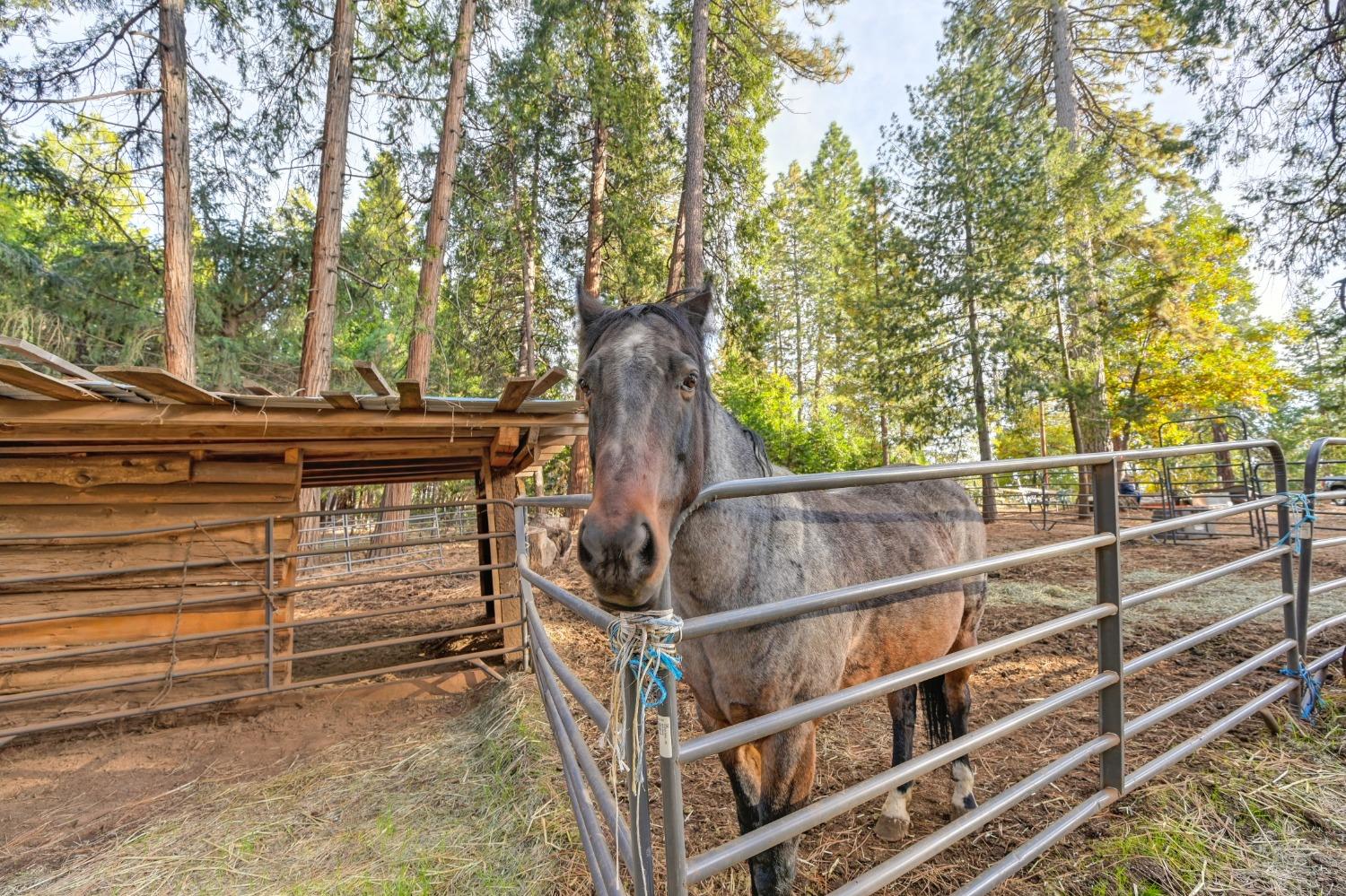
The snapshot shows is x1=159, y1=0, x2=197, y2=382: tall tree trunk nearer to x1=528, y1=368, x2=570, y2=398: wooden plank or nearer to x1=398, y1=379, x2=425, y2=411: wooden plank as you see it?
x1=398, y1=379, x2=425, y2=411: wooden plank

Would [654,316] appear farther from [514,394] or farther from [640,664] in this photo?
[514,394]

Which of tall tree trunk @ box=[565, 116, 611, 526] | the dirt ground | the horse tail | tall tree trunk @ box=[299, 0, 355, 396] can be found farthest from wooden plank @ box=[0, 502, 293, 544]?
tall tree trunk @ box=[565, 116, 611, 526]

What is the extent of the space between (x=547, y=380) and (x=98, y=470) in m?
3.91

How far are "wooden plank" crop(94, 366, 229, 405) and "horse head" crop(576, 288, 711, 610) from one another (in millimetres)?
2780

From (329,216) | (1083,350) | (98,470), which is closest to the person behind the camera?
(98,470)

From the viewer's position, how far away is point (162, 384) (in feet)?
10.2

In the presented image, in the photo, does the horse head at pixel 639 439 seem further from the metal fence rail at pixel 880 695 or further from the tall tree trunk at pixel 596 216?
the tall tree trunk at pixel 596 216

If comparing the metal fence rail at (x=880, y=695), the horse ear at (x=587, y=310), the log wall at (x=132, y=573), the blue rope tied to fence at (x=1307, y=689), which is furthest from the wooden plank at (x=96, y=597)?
the blue rope tied to fence at (x=1307, y=689)

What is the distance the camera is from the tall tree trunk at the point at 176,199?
6285 millimetres

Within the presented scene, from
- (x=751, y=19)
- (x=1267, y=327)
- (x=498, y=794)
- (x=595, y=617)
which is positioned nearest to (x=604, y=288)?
(x=751, y=19)

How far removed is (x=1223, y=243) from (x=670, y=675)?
18.9 m

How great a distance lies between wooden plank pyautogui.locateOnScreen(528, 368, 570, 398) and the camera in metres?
3.49

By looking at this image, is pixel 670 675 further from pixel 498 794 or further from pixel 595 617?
pixel 498 794

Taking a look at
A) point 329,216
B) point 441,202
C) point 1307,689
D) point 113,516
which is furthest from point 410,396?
point 1307,689
